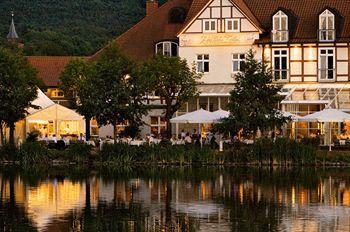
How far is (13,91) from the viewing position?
67875mm

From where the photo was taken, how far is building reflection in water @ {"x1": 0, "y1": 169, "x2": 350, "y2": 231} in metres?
36.2

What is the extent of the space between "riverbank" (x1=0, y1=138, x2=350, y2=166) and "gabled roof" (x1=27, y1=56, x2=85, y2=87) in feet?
101

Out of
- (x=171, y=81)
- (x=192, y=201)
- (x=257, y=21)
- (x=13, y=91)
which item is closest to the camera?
(x=192, y=201)

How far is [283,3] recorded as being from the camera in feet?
260

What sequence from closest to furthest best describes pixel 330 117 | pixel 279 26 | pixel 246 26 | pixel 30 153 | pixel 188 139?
pixel 30 153
pixel 330 117
pixel 188 139
pixel 279 26
pixel 246 26

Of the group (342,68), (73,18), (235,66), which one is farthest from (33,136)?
(73,18)

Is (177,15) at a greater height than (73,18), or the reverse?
(73,18)

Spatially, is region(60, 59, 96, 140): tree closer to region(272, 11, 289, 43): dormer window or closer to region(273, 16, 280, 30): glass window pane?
region(272, 11, 289, 43): dormer window

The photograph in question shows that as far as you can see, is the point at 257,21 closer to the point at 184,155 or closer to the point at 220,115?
the point at 220,115

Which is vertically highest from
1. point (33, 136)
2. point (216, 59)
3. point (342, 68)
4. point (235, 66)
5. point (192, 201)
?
point (216, 59)

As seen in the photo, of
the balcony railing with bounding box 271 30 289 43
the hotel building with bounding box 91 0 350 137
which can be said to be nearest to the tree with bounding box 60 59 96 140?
the hotel building with bounding box 91 0 350 137

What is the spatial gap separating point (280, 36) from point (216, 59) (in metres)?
4.84

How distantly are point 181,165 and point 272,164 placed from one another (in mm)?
4919

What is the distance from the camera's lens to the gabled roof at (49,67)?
93938 mm
